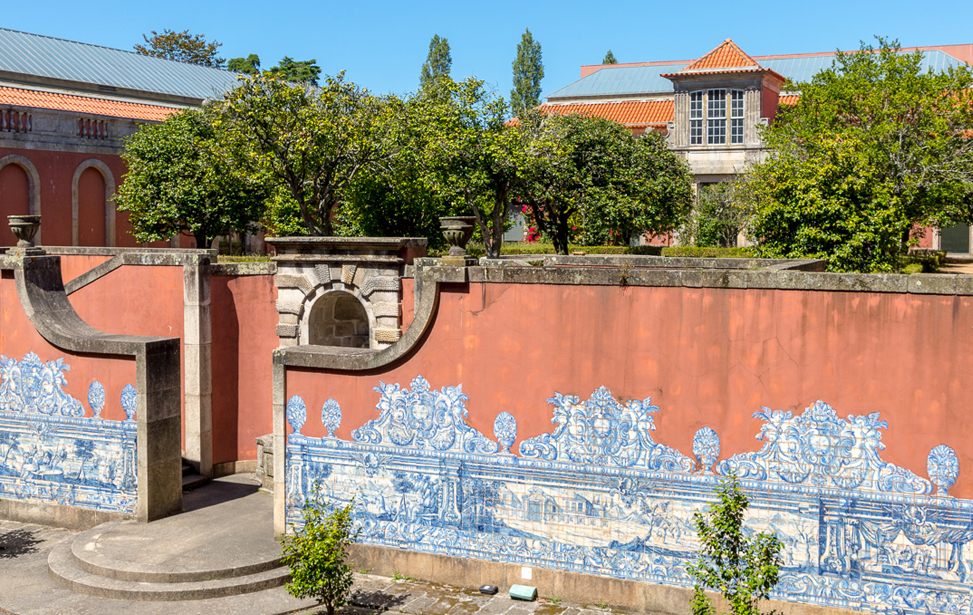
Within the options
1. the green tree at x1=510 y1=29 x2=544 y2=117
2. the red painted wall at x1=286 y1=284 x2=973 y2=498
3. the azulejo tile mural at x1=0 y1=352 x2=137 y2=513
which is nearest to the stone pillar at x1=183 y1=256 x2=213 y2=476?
the azulejo tile mural at x1=0 y1=352 x2=137 y2=513

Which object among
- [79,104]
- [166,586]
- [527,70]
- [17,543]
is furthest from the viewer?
[527,70]

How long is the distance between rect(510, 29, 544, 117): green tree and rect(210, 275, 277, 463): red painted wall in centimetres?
6221

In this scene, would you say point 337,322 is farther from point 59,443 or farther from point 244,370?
point 59,443

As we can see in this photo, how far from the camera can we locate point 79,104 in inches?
1239

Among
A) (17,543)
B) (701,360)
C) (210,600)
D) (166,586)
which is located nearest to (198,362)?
(17,543)

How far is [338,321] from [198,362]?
2562 mm

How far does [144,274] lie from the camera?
46.2 feet

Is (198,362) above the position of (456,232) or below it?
below

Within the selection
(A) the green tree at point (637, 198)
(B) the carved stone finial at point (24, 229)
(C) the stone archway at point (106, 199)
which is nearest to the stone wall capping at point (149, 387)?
(B) the carved stone finial at point (24, 229)

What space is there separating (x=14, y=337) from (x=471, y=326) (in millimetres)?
6635

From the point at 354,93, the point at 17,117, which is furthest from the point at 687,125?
the point at 17,117

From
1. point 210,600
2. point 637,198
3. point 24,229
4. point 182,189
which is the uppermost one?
point 637,198

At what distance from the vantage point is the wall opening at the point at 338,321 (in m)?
14.8

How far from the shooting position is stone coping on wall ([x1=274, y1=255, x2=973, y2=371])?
8172 millimetres
